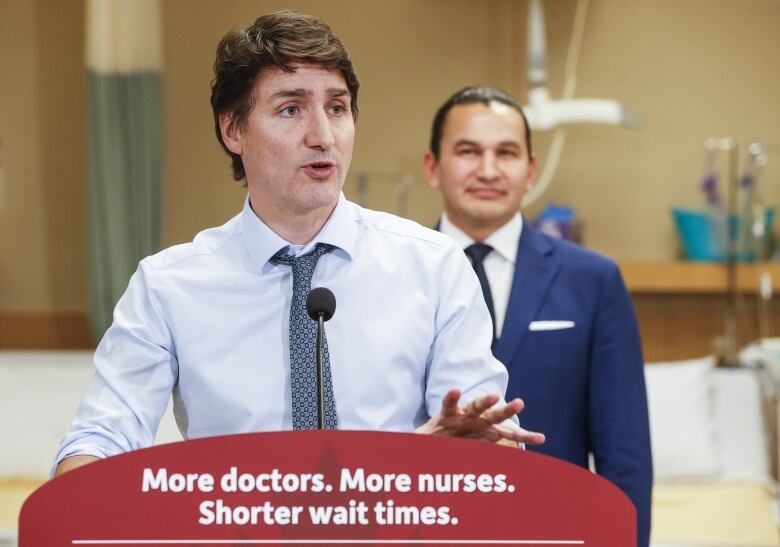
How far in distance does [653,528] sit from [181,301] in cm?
210

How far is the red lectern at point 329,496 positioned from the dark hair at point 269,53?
1.81 ft

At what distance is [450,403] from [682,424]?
2.71 m

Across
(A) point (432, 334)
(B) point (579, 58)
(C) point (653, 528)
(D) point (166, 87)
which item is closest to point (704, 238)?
(B) point (579, 58)

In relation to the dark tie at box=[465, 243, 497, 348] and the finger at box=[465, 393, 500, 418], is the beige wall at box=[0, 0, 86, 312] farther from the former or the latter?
the finger at box=[465, 393, 500, 418]

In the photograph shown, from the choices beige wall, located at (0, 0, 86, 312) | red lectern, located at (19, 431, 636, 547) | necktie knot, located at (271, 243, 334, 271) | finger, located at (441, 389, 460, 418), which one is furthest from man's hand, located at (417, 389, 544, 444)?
beige wall, located at (0, 0, 86, 312)

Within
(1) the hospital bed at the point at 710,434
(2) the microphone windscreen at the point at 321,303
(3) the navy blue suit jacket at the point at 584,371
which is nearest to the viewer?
(2) the microphone windscreen at the point at 321,303

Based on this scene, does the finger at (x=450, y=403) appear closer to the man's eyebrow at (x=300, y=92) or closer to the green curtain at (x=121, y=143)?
the man's eyebrow at (x=300, y=92)

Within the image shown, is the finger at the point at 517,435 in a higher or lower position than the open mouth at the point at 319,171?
lower

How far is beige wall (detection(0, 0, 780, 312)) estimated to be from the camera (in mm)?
4156

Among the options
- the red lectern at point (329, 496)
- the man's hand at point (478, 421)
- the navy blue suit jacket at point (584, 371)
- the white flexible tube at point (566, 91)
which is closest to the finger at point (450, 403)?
the man's hand at point (478, 421)

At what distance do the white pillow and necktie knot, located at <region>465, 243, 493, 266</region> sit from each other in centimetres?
168

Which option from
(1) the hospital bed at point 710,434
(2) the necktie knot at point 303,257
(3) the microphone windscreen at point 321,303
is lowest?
(1) the hospital bed at point 710,434

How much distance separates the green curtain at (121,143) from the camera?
3881 mm

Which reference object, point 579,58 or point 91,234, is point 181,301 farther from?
point 579,58
